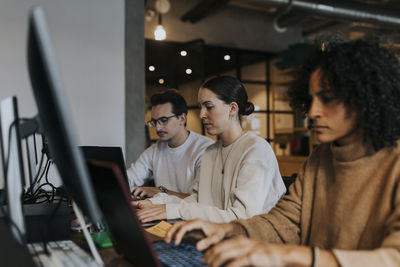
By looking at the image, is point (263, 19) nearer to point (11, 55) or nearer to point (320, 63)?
point (11, 55)

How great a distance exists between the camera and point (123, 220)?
66 centimetres

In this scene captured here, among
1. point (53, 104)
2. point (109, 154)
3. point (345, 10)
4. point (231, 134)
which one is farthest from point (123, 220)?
point (345, 10)

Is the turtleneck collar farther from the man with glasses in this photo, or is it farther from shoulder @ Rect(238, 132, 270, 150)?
the man with glasses

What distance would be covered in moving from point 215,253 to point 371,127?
49 cm

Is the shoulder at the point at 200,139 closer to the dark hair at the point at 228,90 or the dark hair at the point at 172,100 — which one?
the dark hair at the point at 172,100

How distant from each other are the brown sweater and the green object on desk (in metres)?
0.35

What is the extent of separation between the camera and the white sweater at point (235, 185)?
4.86ft

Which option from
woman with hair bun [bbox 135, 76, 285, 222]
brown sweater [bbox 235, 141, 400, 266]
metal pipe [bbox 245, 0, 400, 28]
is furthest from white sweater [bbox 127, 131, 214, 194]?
metal pipe [bbox 245, 0, 400, 28]

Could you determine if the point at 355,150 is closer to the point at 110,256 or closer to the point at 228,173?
the point at 110,256

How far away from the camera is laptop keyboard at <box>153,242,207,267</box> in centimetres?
81

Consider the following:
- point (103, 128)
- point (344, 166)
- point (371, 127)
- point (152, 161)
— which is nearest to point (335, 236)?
point (344, 166)

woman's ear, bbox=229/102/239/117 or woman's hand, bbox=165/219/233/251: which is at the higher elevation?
woman's ear, bbox=229/102/239/117

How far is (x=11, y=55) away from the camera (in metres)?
2.88

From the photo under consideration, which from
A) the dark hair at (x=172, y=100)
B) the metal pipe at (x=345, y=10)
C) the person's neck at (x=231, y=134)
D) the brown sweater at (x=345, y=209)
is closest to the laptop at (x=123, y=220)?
the brown sweater at (x=345, y=209)
